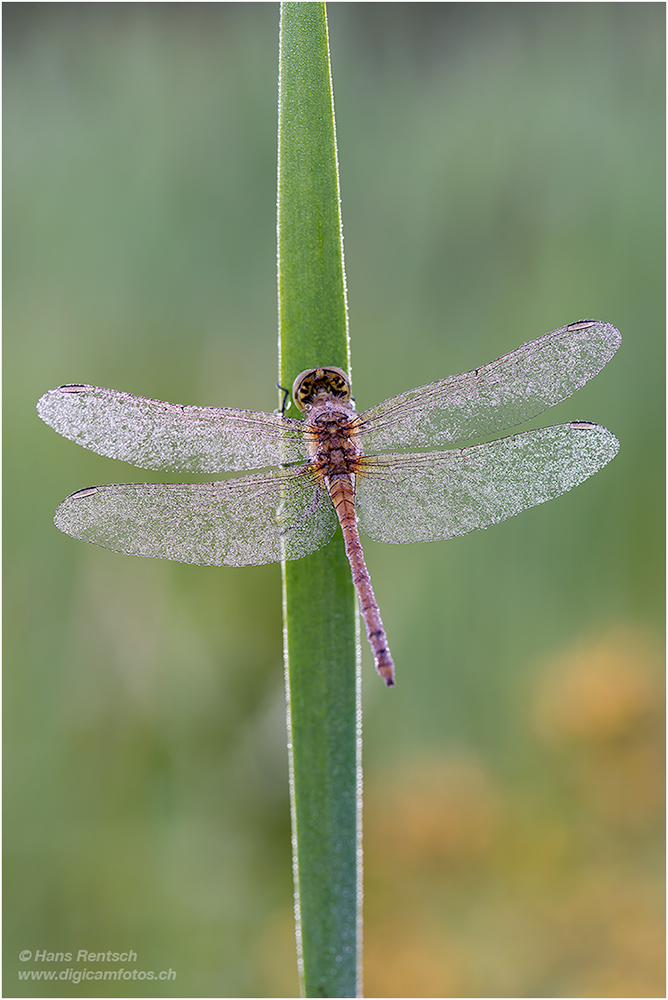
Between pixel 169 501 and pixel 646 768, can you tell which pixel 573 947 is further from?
pixel 169 501

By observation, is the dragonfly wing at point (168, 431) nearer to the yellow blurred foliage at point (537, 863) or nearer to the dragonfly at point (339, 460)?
the dragonfly at point (339, 460)

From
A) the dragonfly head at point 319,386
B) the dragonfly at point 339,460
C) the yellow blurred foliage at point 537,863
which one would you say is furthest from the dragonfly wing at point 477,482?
the yellow blurred foliage at point 537,863

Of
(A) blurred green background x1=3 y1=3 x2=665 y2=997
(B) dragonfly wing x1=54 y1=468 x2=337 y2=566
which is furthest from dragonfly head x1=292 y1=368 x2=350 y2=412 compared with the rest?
(A) blurred green background x1=3 y1=3 x2=665 y2=997

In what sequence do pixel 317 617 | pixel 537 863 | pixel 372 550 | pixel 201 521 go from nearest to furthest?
pixel 317 617 < pixel 201 521 < pixel 537 863 < pixel 372 550

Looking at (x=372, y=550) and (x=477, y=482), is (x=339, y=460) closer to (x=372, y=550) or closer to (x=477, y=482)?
(x=477, y=482)

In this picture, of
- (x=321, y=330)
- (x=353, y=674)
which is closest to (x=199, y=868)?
(x=353, y=674)

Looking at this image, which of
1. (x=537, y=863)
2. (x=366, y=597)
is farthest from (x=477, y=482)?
(x=537, y=863)

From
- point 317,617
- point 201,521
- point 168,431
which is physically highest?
point 168,431
